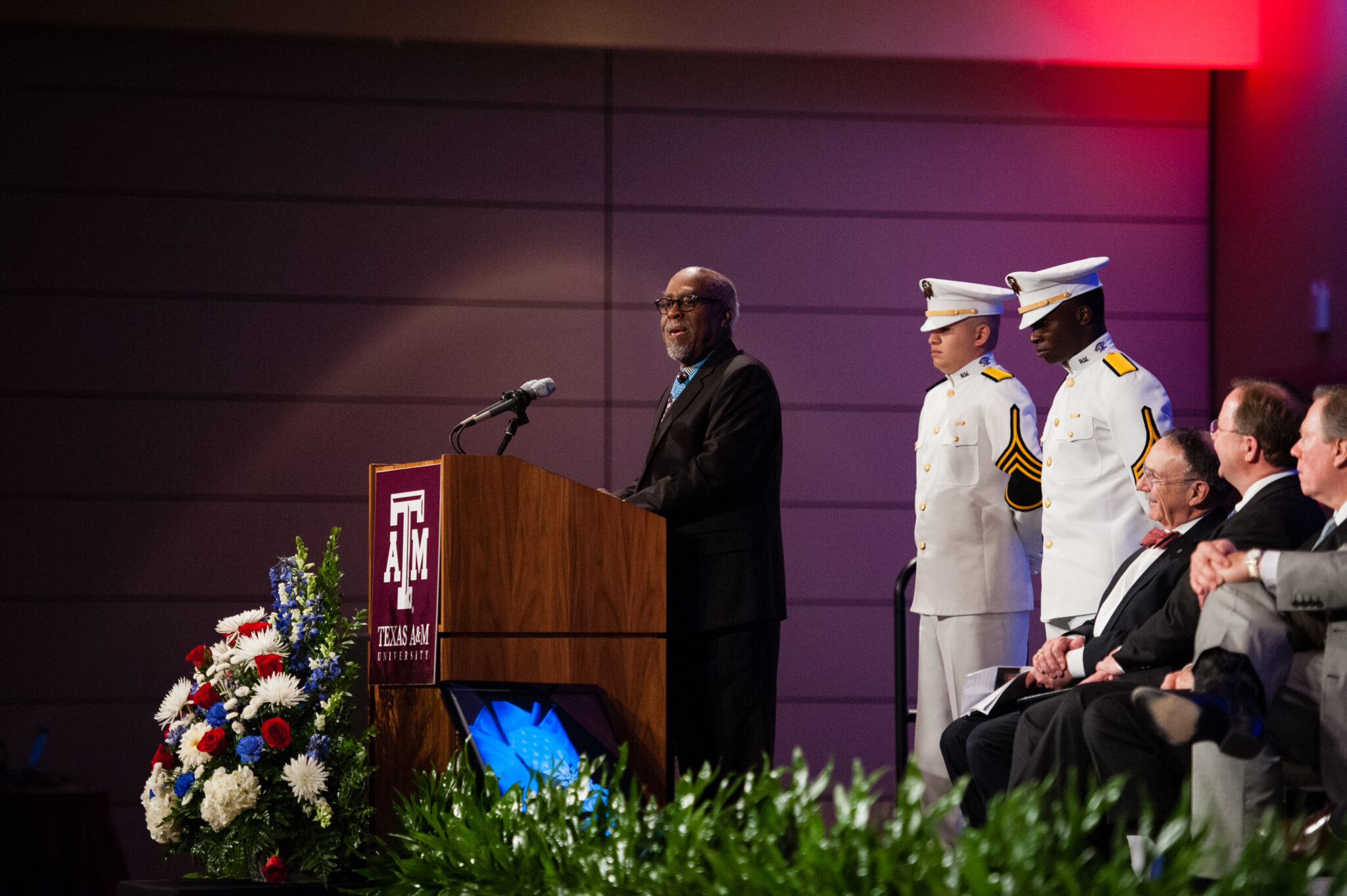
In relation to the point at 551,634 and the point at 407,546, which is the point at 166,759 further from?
the point at 551,634

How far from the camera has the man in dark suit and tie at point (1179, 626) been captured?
2.28 meters

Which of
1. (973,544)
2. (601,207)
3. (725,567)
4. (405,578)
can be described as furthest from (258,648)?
(601,207)

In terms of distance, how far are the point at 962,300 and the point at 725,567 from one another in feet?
4.06

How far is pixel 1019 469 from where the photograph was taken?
138 inches

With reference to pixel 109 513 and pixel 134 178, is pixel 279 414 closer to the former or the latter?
pixel 109 513

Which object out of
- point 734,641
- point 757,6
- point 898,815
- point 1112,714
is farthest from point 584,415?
point 898,815

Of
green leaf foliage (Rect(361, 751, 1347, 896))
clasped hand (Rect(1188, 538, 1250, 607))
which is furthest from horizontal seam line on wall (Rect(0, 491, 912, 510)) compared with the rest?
clasped hand (Rect(1188, 538, 1250, 607))

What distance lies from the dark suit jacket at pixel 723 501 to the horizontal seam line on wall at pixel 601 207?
200cm

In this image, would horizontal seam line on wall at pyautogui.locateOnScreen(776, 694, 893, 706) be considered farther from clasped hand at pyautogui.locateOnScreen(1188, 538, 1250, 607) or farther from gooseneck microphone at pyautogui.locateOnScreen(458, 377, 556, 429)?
clasped hand at pyautogui.locateOnScreen(1188, 538, 1250, 607)

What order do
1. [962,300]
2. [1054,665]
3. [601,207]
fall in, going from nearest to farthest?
[1054,665]
[962,300]
[601,207]

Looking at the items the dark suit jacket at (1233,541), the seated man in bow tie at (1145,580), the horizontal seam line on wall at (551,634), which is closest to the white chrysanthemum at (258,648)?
the horizontal seam line on wall at (551,634)

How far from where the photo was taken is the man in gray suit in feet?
6.27

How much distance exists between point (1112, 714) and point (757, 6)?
11.0ft

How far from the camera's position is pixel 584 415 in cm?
483
